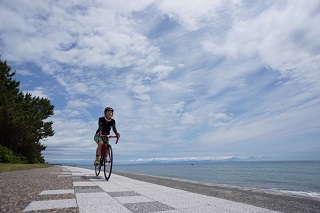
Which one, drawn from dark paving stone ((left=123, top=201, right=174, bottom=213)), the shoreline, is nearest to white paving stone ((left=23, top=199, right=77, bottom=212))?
dark paving stone ((left=123, top=201, right=174, bottom=213))

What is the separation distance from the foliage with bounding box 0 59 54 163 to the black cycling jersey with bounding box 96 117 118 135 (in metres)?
24.3

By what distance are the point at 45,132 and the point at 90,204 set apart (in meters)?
39.7

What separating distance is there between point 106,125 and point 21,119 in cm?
2558

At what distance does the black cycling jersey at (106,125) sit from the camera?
28.6 ft

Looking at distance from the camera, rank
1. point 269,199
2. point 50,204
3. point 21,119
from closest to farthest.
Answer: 1. point 50,204
2. point 269,199
3. point 21,119

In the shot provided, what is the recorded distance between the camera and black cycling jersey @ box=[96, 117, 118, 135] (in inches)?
344

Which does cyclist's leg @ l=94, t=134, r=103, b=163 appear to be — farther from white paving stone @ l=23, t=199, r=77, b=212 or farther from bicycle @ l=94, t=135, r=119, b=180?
white paving stone @ l=23, t=199, r=77, b=212

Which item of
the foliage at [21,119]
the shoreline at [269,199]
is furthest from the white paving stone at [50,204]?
the foliage at [21,119]

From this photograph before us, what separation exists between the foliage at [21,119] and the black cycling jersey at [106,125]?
2429cm

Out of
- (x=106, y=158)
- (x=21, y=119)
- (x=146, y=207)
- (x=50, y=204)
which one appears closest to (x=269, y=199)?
(x=146, y=207)

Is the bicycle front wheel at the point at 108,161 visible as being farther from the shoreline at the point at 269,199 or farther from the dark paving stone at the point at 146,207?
the dark paving stone at the point at 146,207

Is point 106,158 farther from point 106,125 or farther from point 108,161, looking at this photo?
point 106,125

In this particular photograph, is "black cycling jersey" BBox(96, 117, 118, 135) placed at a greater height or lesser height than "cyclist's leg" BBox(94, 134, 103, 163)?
greater

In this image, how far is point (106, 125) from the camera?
8.88m
